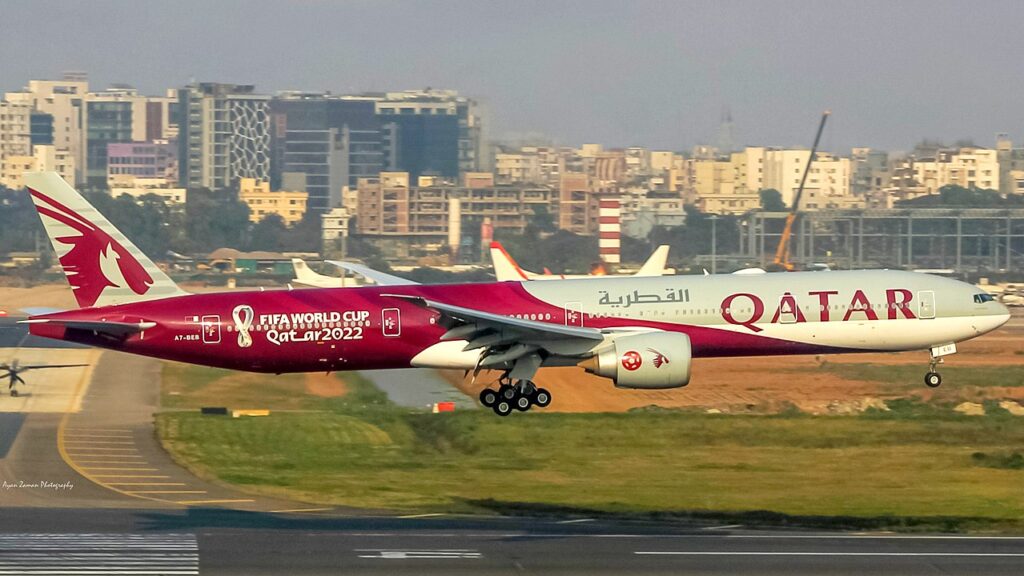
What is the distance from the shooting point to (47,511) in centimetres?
5375

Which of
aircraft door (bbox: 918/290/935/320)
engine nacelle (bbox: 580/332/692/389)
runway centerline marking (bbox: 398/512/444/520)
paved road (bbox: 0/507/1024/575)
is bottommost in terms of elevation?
runway centerline marking (bbox: 398/512/444/520)

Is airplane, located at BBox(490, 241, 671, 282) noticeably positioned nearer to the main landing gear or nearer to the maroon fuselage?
the maroon fuselage

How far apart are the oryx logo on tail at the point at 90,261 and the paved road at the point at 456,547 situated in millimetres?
7850

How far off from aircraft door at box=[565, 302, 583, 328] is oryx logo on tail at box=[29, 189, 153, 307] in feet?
45.3

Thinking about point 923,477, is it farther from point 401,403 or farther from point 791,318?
point 401,403

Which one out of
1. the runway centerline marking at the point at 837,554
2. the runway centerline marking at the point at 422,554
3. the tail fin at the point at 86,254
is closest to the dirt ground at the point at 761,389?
the runway centerline marking at the point at 837,554

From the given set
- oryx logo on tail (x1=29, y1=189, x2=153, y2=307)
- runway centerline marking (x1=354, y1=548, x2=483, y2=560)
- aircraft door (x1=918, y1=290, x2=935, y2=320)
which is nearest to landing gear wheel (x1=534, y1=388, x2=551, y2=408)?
runway centerline marking (x1=354, y1=548, x2=483, y2=560)

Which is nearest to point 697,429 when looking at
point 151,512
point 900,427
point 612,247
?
point 900,427

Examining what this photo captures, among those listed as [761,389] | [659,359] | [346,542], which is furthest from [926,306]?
[761,389]

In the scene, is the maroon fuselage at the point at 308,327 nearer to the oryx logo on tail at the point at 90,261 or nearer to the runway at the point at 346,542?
the oryx logo on tail at the point at 90,261

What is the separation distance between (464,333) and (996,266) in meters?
160

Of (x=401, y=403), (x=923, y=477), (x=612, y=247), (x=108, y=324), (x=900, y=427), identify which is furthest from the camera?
(x=612, y=247)

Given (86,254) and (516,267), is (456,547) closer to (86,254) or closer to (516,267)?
(86,254)

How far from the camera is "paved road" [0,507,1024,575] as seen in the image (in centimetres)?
4259
